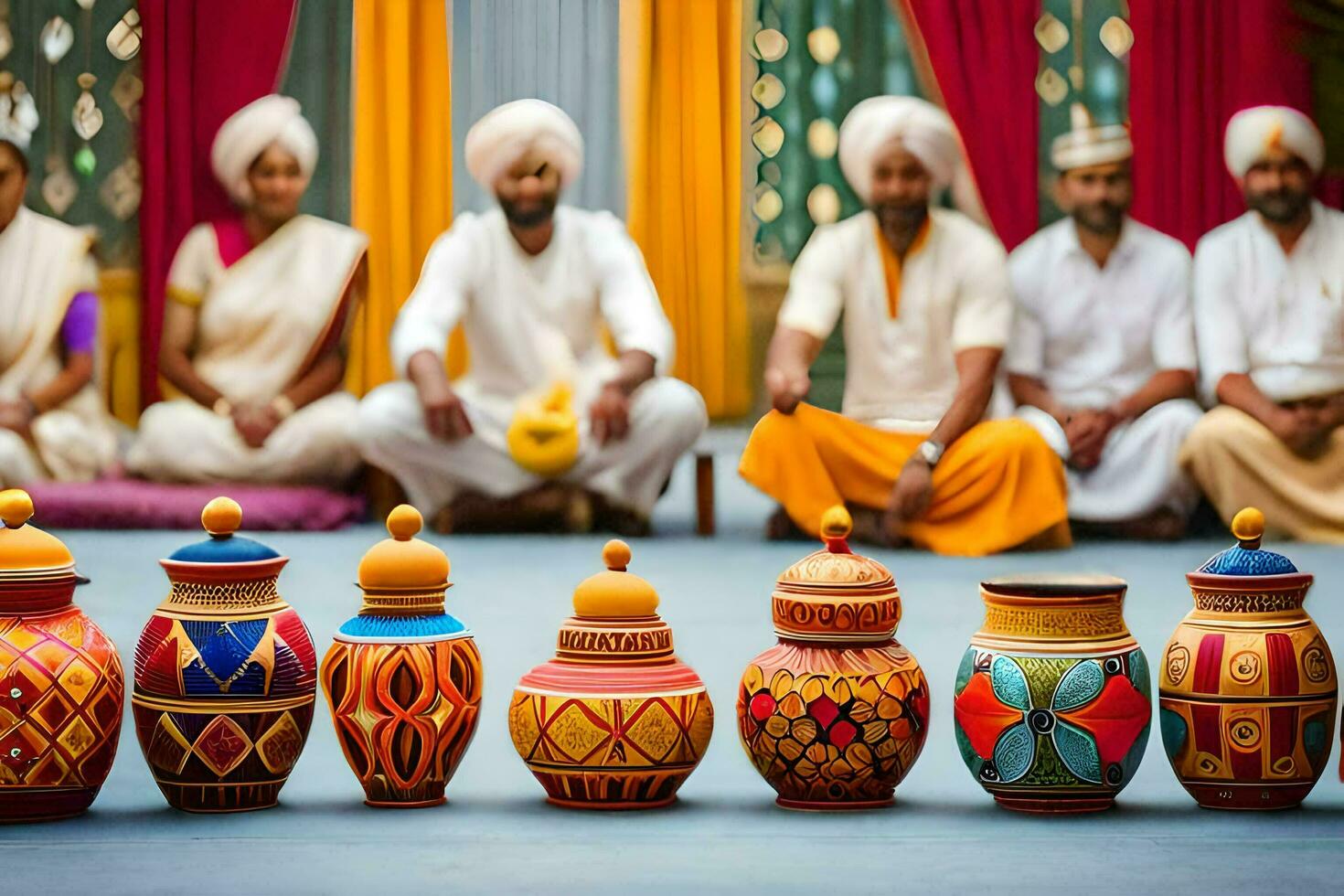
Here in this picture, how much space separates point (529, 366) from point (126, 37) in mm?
2711

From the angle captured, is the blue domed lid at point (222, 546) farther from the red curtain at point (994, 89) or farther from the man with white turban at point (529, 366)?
the red curtain at point (994, 89)

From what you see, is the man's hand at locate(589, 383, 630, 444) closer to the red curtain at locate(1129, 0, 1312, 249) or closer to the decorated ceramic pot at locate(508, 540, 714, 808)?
the red curtain at locate(1129, 0, 1312, 249)

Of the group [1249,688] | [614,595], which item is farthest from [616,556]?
[1249,688]

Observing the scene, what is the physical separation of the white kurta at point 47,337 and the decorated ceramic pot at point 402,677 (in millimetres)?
4447

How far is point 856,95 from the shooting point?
332 inches

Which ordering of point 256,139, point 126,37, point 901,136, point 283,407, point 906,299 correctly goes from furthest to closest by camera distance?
point 126,37 < point 256,139 < point 283,407 < point 906,299 < point 901,136

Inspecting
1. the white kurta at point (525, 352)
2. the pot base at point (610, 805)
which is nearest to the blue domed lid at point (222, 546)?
the pot base at point (610, 805)

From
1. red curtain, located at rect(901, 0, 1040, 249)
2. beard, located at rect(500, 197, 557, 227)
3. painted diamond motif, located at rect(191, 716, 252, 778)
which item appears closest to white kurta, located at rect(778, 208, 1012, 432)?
beard, located at rect(500, 197, 557, 227)

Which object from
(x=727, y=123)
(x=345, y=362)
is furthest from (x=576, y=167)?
(x=727, y=123)

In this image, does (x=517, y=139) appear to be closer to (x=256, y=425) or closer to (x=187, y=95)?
(x=256, y=425)

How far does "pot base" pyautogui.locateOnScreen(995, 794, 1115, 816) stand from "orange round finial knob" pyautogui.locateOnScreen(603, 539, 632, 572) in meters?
0.47

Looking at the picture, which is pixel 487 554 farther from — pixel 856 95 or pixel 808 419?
pixel 856 95

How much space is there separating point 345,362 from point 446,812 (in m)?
4.53

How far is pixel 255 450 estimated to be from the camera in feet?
20.2
